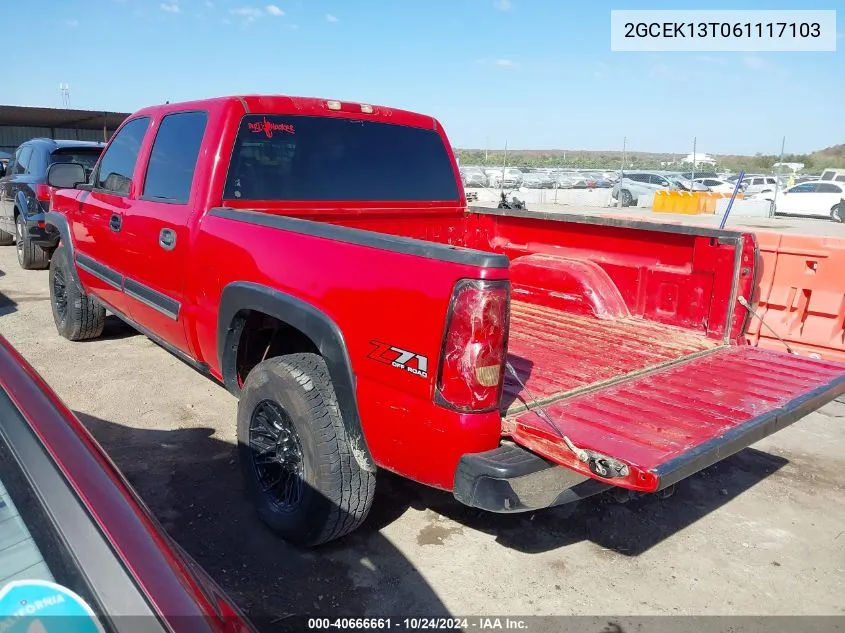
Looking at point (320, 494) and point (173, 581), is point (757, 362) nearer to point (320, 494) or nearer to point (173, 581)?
point (320, 494)

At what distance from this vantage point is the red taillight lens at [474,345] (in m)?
2.32

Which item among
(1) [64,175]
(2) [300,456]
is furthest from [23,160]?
(2) [300,456]

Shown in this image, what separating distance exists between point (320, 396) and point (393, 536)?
3.02ft

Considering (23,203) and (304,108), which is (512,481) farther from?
(23,203)

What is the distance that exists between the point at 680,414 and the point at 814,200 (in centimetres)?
2663

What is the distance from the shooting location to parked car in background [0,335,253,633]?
1198 millimetres

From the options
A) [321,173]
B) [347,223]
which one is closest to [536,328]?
[347,223]

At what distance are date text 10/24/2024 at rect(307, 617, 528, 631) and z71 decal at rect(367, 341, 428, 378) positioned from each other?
1.08 meters

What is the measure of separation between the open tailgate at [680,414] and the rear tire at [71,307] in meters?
4.49

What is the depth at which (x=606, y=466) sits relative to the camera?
2.22m

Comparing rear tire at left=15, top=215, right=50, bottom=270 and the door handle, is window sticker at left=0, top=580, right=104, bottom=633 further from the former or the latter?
rear tire at left=15, top=215, right=50, bottom=270

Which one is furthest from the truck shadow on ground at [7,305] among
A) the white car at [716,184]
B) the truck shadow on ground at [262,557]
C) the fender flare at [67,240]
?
the white car at [716,184]

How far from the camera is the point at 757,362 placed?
350 centimetres

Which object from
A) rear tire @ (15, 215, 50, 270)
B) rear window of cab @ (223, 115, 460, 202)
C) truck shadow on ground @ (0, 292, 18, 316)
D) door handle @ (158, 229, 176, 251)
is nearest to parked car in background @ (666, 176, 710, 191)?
rear tire @ (15, 215, 50, 270)
